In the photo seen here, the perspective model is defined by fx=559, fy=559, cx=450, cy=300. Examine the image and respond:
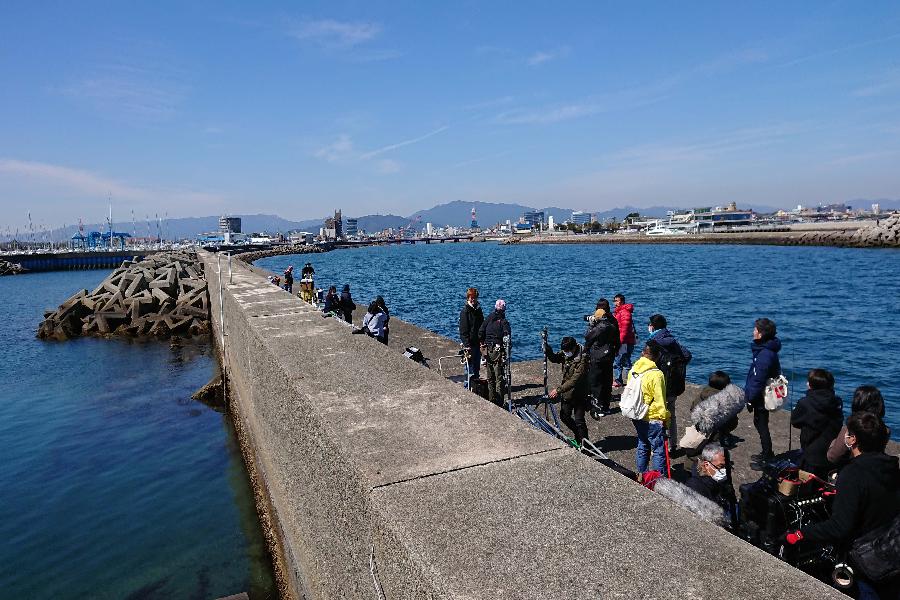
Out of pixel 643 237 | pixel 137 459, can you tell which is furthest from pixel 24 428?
pixel 643 237

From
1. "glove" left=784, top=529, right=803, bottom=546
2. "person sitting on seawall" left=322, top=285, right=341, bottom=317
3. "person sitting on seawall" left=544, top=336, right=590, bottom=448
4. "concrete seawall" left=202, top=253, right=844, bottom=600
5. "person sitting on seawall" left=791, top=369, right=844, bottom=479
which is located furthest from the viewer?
"person sitting on seawall" left=322, top=285, right=341, bottom=317

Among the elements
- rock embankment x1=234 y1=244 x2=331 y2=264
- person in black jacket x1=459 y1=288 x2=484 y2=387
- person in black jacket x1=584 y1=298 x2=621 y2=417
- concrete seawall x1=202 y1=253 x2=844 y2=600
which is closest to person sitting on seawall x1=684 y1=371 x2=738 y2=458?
person in black jacket x1=584 y1=298 x2=621 y2=417

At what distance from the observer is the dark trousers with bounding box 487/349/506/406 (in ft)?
25.1

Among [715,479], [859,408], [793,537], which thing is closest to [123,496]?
[715,479]

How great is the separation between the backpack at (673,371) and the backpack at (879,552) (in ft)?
11.3

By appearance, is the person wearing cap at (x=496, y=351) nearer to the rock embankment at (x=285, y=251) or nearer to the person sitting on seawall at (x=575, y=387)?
the person sitting on seawall at (x=575, y=387)

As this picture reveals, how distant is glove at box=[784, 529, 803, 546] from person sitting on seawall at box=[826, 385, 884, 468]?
1006mm

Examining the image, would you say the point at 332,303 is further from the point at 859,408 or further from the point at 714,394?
the point at 859,408

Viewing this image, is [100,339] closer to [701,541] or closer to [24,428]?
[24,428]

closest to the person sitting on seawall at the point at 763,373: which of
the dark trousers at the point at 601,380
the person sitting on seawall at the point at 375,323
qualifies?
the dark trousers at the point at 601,380

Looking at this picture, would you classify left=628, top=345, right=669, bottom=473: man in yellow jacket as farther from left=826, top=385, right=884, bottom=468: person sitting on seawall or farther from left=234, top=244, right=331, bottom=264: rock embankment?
left=234, top=244, right=331, bottom=264: rock embankment

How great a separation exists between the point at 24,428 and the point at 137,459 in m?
4.06

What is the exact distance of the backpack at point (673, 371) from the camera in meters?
6.35

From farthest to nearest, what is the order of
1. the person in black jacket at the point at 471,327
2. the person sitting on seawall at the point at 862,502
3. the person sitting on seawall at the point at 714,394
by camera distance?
the person in black jacket at the point at 471,327 < the person sitting on seawall at the point at 714,394 < the person sitting on seawall at the point at 862,502
